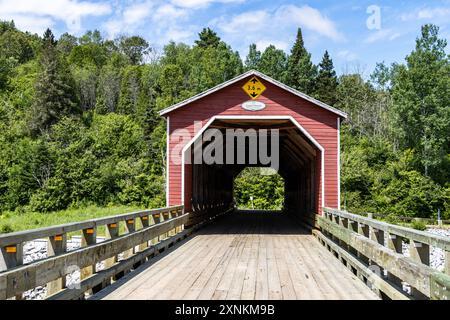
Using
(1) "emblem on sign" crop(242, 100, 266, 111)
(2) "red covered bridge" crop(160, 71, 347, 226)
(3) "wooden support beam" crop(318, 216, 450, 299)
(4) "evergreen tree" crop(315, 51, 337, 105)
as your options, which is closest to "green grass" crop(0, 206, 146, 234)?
(2) "red covered bridge" crop(160, 71, 347, 226)

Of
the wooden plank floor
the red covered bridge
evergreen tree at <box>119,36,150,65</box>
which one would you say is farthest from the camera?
evergreen tree at <box>119,36,150,65</box>

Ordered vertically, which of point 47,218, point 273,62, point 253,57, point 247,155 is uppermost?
point 253,57

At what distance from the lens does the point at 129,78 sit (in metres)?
68.8

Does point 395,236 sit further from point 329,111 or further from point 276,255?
point 329,111

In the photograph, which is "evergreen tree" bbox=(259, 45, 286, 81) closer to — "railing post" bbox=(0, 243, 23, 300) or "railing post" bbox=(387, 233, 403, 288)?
"railing post" bbox=(387, 233, 403, 288)

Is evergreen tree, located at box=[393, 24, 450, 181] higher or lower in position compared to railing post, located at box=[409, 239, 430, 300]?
higher

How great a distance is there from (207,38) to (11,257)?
6938 cm

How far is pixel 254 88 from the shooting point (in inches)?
504

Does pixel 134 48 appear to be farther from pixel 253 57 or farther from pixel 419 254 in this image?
pixel 419 254

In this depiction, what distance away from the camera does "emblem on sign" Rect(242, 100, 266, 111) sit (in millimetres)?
12711

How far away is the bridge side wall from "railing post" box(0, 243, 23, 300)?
856 cm

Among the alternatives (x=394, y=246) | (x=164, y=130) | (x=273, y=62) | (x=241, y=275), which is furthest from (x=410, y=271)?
(x=273, y=62)

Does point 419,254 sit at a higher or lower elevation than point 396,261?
higher

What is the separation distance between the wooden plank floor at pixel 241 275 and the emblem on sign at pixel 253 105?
3.80 meters
